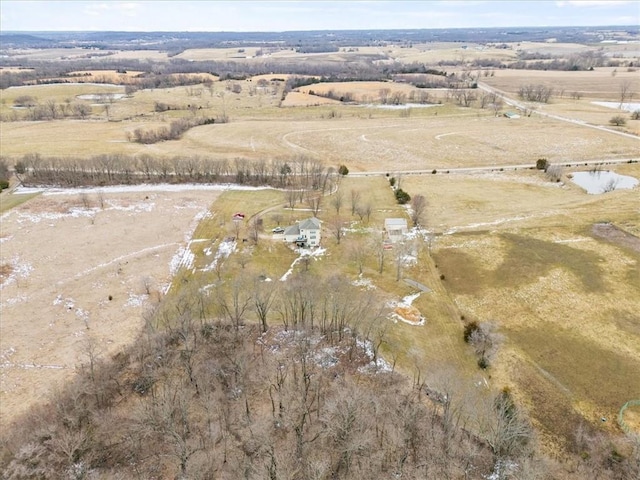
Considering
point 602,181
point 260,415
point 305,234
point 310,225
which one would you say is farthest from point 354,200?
point 602,181

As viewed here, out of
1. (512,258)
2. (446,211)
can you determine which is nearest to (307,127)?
(446,211)

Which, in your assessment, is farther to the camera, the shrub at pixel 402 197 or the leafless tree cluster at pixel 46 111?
the leafless tree cluster at pixel 46 111

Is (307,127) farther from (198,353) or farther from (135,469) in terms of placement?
(135,469)

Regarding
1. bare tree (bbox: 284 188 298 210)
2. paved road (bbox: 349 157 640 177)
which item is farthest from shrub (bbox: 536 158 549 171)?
bare tree (bbox: 284 188 298 210)

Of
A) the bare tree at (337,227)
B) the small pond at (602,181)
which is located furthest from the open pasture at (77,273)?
the small pond at (602,181)

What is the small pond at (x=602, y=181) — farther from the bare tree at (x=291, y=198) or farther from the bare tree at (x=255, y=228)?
the bare tree at (x=255, y=228)

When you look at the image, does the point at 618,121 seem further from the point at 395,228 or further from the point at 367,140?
the point at 395,228

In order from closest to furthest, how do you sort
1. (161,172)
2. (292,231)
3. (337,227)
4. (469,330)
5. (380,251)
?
(469,330) → (380,251) → (292,231) → (337,227) → (161,172)
